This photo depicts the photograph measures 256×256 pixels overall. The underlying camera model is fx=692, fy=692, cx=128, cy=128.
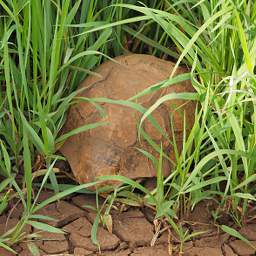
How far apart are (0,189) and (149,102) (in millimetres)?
492

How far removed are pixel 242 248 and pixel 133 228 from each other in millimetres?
305

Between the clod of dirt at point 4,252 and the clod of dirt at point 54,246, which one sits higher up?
the clod of dirt at point 4,252

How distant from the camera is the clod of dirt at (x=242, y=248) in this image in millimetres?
1873

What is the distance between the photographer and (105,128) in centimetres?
201

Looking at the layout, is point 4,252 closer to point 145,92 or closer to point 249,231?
point 145,92

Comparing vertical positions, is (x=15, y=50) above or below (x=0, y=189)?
above

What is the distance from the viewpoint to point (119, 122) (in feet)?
6.57

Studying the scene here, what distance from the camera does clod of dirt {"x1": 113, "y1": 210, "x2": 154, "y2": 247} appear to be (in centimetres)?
190

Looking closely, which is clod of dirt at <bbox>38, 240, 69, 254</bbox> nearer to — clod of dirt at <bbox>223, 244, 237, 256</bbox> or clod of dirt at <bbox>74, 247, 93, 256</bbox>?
clod of dirt at <bbox>74, 247, 93, 256</bbox>

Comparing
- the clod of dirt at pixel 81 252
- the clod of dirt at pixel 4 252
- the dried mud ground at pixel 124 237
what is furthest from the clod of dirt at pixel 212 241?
the clod of dirt at pixel 4 252

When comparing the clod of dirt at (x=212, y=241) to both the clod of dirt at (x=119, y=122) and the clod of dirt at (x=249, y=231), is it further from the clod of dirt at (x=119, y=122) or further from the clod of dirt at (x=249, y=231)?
the clod of dirt at (x=119, y=122)

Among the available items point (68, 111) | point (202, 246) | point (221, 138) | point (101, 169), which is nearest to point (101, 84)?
point (68, 111)

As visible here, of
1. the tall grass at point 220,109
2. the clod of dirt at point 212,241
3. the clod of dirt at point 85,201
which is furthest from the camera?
the clod of dirt at point 85,201

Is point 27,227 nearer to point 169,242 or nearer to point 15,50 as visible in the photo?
point 169,242
